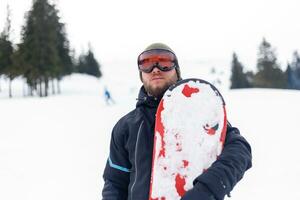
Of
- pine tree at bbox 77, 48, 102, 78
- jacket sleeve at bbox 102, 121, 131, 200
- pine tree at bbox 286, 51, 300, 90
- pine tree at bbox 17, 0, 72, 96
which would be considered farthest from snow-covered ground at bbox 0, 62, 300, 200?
pine tree at bbox 286, 51, 300, 90

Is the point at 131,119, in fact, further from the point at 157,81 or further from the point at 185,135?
the point at 185,135

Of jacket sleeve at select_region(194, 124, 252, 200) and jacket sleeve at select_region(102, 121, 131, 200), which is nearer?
jacket sleeve at select_region(194, 124, 252, 200)

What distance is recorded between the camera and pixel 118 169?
8.82 feet

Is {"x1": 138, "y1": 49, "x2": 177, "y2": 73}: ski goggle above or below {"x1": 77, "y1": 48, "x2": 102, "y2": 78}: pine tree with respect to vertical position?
below

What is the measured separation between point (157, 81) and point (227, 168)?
0.81m

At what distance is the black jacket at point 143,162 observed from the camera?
2039 millimetres

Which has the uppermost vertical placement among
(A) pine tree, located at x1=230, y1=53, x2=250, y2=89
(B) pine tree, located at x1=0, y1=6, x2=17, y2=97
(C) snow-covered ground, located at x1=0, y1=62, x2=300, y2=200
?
(B) pine tree, located at x1=0, y1=6, x2=17, y2=97

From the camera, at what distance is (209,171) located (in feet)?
6.74

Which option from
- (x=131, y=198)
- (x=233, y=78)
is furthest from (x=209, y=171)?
(x=233, y=78)

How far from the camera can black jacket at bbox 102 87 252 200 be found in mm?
2039

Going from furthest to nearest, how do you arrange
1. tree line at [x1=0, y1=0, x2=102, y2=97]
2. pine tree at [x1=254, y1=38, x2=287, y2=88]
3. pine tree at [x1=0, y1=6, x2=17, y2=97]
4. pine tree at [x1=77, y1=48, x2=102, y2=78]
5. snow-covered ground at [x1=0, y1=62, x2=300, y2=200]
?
pine tree at [x1=77, y1=48, x2=102, y2=78]
pine tree at [x1=254, y1=38, x2=287, y2=88]
pine tree at [x1=0, y1=6, x2=17, y2=97]
tree line at [x1=0, y1=0, x2=102, y2=97]
snow-covered ground at [x1=0, y1=62, x2=300, y2=200]

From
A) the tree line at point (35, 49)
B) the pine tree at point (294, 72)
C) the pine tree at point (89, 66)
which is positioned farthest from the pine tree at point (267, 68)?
the pine tree at point (89, 66)

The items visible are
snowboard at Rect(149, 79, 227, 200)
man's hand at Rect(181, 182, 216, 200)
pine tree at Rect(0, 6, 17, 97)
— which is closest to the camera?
man's hand at Rect(181, 182, 216, 200)

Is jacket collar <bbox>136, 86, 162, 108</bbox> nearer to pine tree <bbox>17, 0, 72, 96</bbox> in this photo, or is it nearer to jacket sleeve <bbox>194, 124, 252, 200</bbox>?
jacket sleeve <bbox>194, 124, 252, 200</bbox>
